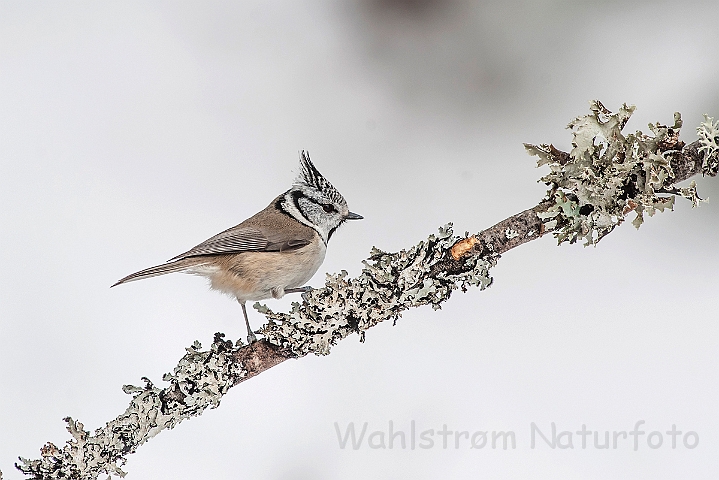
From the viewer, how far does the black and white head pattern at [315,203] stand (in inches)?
46.4

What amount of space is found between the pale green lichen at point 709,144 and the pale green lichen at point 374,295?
0.28m

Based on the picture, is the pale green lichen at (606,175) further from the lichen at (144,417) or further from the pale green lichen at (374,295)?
the lichen at (144,417)

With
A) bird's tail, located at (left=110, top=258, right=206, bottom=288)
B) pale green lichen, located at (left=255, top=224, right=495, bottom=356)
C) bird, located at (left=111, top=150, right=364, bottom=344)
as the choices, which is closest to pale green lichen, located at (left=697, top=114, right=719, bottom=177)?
pale green lichen, located at (left=255, top=224, right=495, bottom=356)

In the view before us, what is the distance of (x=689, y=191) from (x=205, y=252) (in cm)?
71

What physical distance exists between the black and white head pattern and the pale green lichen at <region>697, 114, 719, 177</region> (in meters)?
0.61

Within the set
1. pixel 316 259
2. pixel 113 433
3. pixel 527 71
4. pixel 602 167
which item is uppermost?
pixel 527 71

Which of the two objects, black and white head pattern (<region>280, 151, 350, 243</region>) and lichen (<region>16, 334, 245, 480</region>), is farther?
black and white head pattern (<region>280, 151, 350, 243</region>)

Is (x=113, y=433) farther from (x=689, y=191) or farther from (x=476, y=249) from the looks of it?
(x=689, y=191)

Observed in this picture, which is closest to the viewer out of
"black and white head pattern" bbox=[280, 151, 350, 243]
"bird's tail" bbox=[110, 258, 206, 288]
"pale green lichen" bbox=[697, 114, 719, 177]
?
"pale green lichen" bbox=[697, 114, 719, 177]

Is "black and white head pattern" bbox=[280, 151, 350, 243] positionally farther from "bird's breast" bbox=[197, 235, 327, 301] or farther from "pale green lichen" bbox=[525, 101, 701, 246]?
"pale green lichen" bbox=[525, 101, 701, 246]

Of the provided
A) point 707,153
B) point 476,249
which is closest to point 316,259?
point 476,249

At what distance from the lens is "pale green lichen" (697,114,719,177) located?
766 mm

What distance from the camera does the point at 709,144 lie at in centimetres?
78

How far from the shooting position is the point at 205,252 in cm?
107
